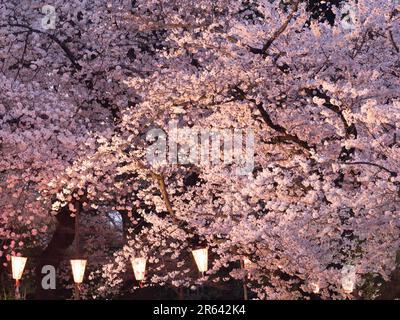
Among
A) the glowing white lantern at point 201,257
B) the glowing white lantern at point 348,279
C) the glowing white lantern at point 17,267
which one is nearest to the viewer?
the glowing white lantern at point 348,279

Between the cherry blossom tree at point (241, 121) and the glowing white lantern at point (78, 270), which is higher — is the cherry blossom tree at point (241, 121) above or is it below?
above

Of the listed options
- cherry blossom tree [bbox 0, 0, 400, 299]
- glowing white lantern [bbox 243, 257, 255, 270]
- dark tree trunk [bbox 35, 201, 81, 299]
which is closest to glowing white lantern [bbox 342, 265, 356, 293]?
cherry blossom tree [bbox 0, 0, 400, 299]

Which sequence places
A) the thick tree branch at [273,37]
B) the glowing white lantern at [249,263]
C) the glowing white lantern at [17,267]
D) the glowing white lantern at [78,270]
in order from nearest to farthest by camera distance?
the thick tree branch at [273,37]
the glowing white lantern at [249,263]
the glowing white lantern at [17,267]
the glowing white lantern at [78,270]

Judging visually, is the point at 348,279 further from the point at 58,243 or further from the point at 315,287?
the point at 58,243

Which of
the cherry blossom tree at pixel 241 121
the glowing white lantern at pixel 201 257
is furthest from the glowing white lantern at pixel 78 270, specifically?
the glowing white lantern at pixel 201 257

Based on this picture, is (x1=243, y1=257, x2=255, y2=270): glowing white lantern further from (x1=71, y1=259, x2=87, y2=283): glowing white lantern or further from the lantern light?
(x1=71, y1=259, x2=87, y2=283): glowing white lantern

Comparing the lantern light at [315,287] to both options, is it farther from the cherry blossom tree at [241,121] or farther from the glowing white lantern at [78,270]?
the glowing white lantern at [78,270]

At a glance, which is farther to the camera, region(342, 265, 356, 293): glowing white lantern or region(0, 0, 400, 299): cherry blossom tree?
region(342, 265, 356, 293): glowing white lantern

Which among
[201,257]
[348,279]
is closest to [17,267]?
[201,257]
